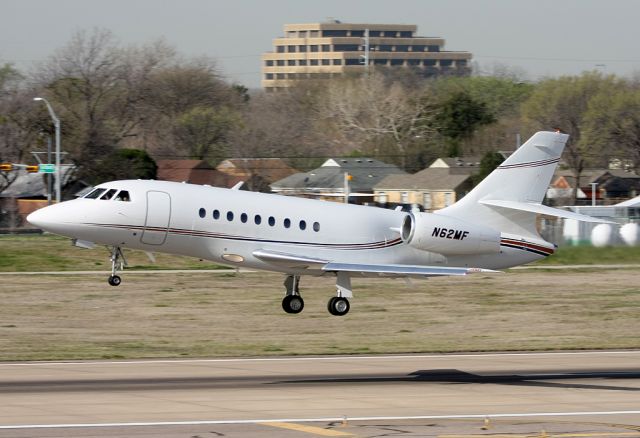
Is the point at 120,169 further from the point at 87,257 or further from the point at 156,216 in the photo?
the point at 156,216

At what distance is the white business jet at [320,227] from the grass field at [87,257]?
23.3 m

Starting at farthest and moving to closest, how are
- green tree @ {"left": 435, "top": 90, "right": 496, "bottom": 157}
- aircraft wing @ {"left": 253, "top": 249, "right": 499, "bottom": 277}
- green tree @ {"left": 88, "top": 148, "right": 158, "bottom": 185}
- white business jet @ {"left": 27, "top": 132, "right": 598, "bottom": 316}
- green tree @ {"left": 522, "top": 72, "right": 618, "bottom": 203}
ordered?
green tree @ {"left": 435, "top": 90, "right": 496, "bottom": 157}
green tree @ {"left": 522, "top": 72, "right": 618, "bottom": 203}
green tree @ {"left": 88, "top": 148, "right": 158, "bottom": 185}
aircraft wing @ {"left": 253, "top": 249, "right": 499, "bottom": 277}
white business jet @ {"left": 27, "top": 132, "right": 598, "bottom": 316}

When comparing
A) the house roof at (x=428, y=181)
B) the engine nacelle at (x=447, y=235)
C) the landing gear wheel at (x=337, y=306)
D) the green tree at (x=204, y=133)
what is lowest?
the landing gear wheel at (x=337, y=306)

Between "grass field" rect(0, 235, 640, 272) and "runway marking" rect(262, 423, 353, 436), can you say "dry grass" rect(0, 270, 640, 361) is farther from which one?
"runway marking" rect(262, 423, 353, 436)

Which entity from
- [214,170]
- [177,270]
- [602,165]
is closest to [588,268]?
[177,270]

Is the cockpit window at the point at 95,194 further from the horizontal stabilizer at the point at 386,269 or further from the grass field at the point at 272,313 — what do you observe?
the horizontal stabilizer at the point at 386,269

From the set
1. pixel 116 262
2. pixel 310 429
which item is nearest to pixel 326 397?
pixel 310 429

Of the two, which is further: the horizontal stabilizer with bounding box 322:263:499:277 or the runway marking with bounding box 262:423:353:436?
the horizontal stabilizer with bounding box 322:263:499:277

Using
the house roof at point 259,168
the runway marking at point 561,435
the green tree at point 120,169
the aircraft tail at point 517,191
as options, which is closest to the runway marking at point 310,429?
the runway marking at point 561,435

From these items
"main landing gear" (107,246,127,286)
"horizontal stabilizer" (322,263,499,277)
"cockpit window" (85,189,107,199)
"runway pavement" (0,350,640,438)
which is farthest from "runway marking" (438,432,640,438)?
"cockpit window" (85,189,107,199)

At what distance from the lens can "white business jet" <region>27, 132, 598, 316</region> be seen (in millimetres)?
28453

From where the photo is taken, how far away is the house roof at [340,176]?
3622 inches

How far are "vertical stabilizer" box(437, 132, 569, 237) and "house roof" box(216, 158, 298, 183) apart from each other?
204 feet

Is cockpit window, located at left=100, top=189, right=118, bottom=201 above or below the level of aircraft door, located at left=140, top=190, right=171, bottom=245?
above
